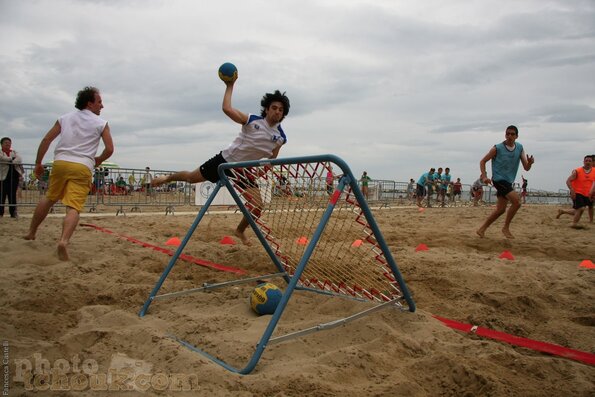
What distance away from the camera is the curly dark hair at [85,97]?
4.66 m

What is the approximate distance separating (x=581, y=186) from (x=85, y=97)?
32.2ft

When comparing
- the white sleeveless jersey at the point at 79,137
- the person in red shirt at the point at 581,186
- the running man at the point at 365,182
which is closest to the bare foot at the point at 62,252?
the white sleeveless jersey at the point at 79,137

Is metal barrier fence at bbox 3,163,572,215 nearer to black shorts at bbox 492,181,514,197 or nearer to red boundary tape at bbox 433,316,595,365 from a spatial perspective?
black shorts at bbox 492,181,514,197

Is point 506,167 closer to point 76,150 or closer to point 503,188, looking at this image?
point 503,188

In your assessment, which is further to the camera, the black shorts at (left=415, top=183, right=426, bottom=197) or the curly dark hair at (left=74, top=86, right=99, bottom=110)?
the black shorts at (left=415, top=183, right=426, bottom=197)

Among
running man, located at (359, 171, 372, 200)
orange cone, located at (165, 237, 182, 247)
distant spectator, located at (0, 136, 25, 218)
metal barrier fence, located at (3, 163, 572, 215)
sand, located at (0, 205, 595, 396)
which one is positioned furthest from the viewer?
running man, located at (359, 171, 372, 200)

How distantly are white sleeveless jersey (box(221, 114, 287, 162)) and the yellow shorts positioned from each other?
146 centimetres

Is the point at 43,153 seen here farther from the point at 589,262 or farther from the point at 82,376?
the point at 589,262

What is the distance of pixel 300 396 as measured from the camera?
1822mm

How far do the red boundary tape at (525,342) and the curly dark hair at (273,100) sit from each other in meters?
2.72

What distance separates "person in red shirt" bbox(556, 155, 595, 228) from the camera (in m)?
9.45

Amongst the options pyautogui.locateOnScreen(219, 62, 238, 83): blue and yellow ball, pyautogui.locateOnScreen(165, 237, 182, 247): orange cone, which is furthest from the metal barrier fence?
pyautogui.locateOnScreen(219, 62, 238, 83): blue and yellow ball

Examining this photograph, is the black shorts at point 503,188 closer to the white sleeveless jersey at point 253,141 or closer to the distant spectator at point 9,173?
the white sleeveless jersey at point 253,141

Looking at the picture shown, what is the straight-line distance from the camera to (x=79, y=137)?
14.8 feet
